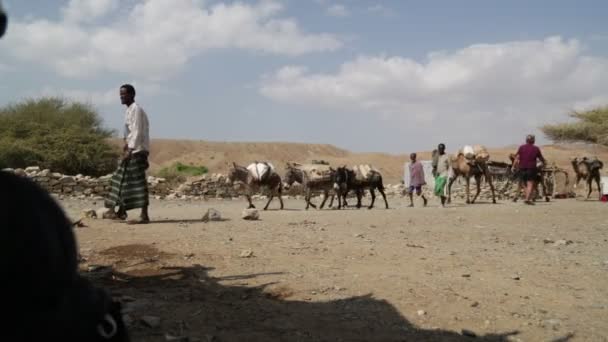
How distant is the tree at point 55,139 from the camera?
19891 mm

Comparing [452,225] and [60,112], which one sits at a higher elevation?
[60,112]

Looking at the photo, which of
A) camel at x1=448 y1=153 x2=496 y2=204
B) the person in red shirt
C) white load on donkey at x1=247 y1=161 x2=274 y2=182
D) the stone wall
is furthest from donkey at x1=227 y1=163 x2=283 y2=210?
the person in red shirt

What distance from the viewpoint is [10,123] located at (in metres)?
21.7

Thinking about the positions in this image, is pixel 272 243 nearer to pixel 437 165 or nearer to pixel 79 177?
pixel 437 165

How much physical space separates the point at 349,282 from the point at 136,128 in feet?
15.5

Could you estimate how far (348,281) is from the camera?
445cm

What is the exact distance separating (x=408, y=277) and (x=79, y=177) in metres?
15.3

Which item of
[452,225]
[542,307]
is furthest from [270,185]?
[542,307]

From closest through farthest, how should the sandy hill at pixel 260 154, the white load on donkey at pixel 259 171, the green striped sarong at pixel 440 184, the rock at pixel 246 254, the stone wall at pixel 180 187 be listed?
the rock at pixel 246 254
the white load on donkey at pixel 259 171
the green striped sarong at pixel 440 184
the stone wall at pixel 180 187
the sandy hill at pixel 260 154

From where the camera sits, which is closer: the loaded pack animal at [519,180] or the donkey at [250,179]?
the donkey at [250,179]

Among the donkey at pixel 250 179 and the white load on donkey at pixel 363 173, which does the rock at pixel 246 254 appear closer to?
the donkey at pixel 250 179

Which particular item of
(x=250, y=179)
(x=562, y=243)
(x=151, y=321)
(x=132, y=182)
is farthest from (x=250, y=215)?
(x=151, y=321)

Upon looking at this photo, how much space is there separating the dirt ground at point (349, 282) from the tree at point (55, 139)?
1407 cm

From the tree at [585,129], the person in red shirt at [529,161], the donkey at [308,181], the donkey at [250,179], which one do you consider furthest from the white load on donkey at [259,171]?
the tree at [585,129]
